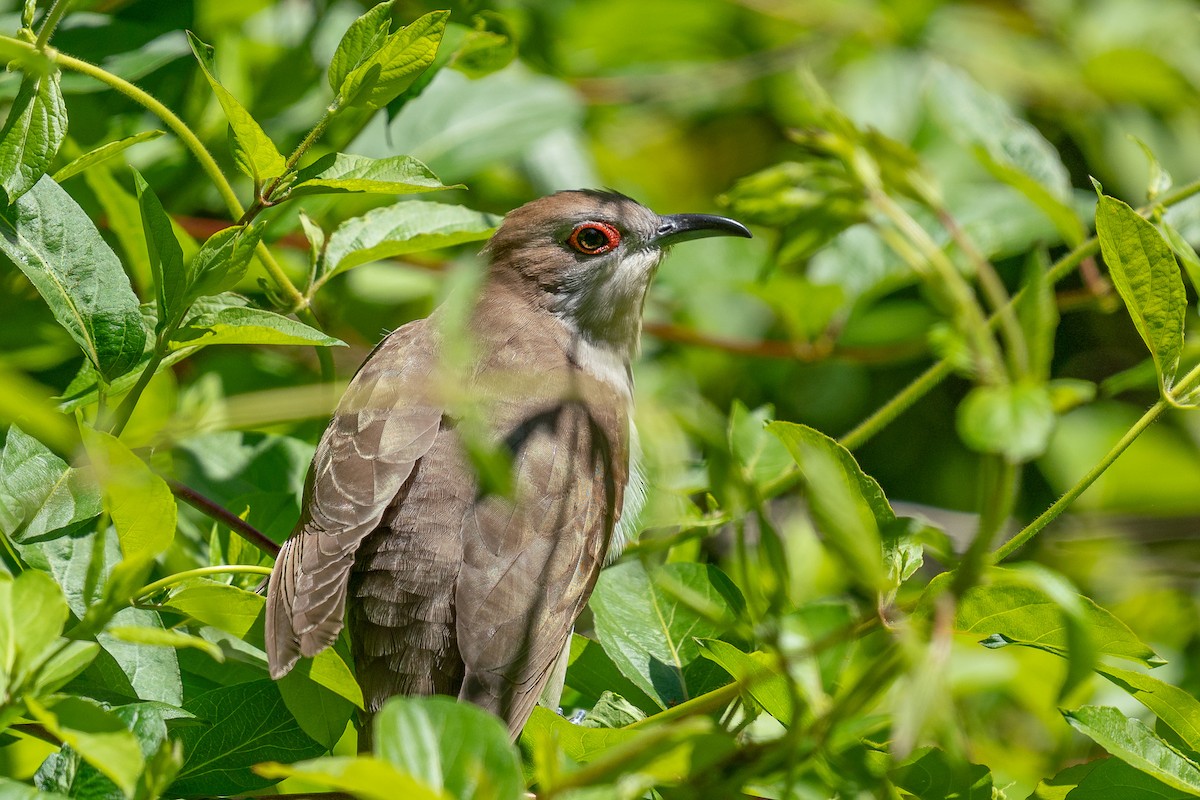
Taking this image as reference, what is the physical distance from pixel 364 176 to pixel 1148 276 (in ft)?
5.23

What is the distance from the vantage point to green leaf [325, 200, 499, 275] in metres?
2.96

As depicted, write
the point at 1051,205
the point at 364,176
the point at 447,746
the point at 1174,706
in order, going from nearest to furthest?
the point at 447,746
the point at 1174,706
the point at 364,176
the point at 1051,205

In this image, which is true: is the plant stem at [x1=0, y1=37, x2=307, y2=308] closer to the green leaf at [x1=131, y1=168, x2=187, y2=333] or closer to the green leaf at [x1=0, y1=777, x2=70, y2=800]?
the green leaf at [x1=131, y1=168, x2=187, y2=333]

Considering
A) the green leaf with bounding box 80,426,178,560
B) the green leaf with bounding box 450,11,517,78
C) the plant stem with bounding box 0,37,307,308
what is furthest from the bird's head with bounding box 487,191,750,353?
the green leaf with bounding box 80,426,178,560

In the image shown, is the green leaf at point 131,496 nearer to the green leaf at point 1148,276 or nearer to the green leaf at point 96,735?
the green leaf at point 96,735

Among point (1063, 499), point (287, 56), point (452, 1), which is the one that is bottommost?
point (1063, 499)

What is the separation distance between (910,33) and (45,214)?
4481 mm

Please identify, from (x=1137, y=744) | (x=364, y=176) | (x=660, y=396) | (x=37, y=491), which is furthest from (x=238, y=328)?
(x=1137, y=744)

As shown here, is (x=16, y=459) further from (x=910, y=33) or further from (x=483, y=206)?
(x=910, y=33)

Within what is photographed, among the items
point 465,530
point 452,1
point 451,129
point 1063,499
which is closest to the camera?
point 1063,499

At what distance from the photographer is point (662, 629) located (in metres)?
2.78

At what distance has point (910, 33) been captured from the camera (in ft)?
18.8

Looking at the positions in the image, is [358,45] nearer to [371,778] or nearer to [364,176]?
[364,176]

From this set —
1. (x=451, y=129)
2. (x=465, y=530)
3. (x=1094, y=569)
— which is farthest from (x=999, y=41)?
(x=465, y=530)
